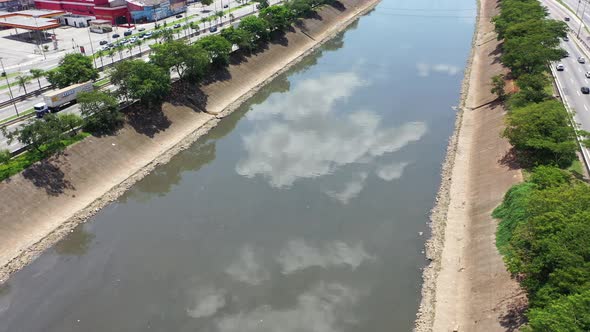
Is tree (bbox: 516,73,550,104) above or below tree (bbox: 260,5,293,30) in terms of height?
below

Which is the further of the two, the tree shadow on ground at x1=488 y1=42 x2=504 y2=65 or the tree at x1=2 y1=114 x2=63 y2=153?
the tree shadow on ground at x1=488 y1=42 x2=504 y2=65

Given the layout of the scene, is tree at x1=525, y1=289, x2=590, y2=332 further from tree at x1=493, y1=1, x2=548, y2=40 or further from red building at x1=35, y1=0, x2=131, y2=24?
red building at x1=35, y1=0, x2=131, y2=24

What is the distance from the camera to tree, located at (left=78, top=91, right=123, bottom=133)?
50281 millimetres

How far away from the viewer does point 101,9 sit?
343ft

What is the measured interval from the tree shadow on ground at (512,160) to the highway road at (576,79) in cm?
604

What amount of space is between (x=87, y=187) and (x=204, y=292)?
2071 cm

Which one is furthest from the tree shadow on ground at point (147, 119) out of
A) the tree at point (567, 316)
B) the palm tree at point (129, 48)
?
the tree at point (567, 316)

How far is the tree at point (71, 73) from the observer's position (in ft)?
191

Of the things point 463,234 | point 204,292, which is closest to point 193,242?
point 204,292

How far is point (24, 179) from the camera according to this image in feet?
140

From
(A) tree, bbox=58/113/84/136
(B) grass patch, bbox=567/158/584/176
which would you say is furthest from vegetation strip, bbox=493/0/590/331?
(A) tree, bbox=58/113/84/136

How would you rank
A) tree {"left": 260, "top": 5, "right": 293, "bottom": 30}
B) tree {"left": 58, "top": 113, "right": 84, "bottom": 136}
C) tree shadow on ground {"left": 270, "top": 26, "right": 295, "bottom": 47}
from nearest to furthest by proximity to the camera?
1. tree {"left": 58, "top": 113, "right": 84, "bottom": 136}
2. tree {"left": 260, "top": 5, "right": 293, "bottom": 30}
3. tree shadow on ground {"left": 270, "top": 26, "right": 295, "bottom": 47}

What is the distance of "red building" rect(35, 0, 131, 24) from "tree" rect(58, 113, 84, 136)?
214 ft

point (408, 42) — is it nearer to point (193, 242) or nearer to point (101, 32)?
point (101, 32)
